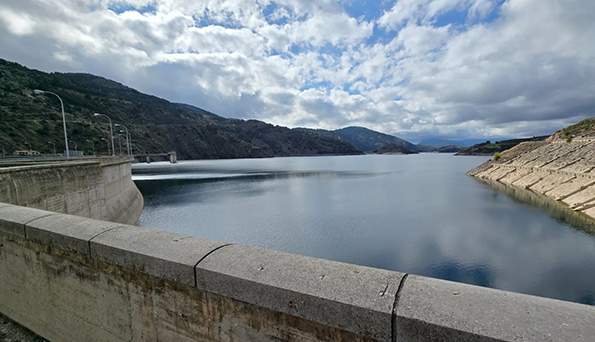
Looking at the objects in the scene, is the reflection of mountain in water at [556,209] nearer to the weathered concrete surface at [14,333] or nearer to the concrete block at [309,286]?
the concrete block at [309,286]

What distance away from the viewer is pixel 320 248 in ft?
65.3

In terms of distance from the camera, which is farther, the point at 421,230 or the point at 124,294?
the point at 421,230

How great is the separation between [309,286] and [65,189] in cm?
1653

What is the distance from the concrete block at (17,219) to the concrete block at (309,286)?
3180mm

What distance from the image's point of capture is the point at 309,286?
2166mm

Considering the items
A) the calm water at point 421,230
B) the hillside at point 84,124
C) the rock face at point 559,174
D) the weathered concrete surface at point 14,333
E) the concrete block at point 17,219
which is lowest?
the calm water at point 421,230

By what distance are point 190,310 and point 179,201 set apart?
37.9m

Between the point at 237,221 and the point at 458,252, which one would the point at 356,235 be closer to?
the point at 458,252

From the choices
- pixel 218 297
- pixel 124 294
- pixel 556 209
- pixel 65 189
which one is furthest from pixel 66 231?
pixel 556 209

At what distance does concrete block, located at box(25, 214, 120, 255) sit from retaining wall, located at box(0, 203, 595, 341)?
0.05ft

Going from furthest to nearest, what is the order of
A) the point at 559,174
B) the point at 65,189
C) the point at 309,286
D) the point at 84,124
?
1. the point at 84,124
2. the point at 559,174
3. the point at 65,189
4. the point at 309,286

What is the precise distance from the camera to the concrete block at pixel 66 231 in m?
3.33

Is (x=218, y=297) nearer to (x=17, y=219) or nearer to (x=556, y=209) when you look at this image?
(x=17, y=219)

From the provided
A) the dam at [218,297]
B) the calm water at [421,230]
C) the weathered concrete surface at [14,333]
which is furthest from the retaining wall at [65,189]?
the dam at [218,297]
